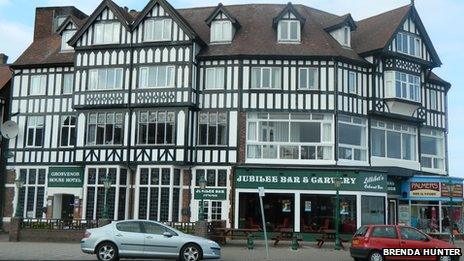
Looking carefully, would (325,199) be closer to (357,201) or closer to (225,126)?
(357,201)

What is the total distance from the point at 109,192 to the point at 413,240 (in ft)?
61.3

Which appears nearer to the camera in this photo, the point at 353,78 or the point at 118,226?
the point at 118,226

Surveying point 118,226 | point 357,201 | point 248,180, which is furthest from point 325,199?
point 118,226

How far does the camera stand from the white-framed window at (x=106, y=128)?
113ft

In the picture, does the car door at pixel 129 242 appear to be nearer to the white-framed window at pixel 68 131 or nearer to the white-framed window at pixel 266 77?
the white-framed window at pixel 266 77

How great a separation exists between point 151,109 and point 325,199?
440 inches

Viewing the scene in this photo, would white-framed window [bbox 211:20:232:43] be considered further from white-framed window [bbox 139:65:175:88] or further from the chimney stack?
the chimney stack


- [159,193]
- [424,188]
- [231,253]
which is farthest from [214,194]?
[424,188]

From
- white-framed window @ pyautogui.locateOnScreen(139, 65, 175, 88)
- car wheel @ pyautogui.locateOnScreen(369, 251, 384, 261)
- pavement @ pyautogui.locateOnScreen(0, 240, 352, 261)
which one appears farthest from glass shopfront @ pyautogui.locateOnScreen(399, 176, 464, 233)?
car wheel @ pyautogui.locateOnScreen(369, 251, 384, 261)

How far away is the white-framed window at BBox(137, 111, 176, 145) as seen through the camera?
110ft

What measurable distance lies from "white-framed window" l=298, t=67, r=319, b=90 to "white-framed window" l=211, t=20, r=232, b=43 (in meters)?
4.99

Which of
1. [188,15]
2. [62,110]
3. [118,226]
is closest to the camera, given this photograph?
[118,226]

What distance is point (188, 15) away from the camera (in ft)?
131

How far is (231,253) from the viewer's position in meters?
24.2
